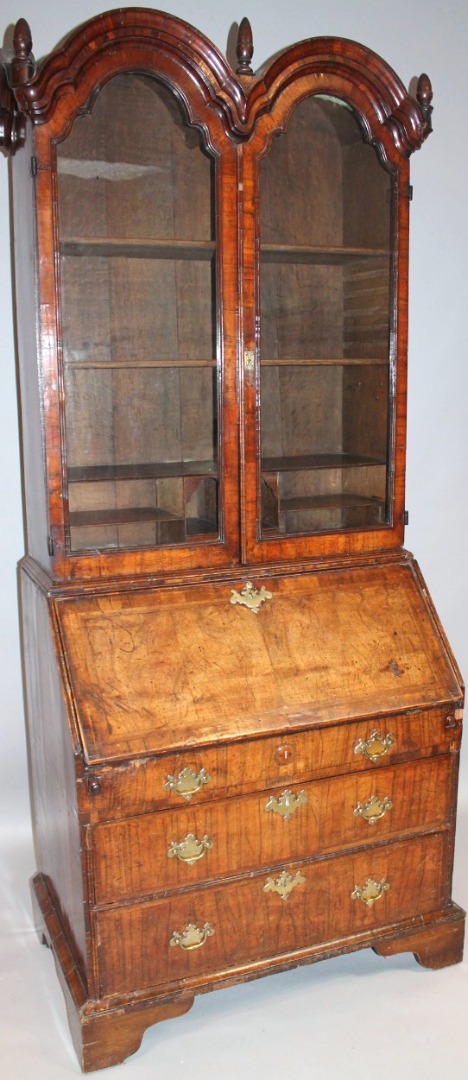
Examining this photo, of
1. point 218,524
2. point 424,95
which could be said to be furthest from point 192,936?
point 424,95

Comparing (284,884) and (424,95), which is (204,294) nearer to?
(424,95)

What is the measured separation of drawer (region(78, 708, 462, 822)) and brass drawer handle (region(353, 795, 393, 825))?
9 centimetres

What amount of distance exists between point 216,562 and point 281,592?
18 centimetres

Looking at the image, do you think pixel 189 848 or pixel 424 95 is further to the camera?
pixel 424 95

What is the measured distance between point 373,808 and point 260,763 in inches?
13.8

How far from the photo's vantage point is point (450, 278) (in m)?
3.16

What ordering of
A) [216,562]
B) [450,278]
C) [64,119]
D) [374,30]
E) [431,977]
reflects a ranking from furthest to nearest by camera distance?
1. [450,278]
2. [374,30]
3. [431,977]
4. [216,562]
5. [64,119]

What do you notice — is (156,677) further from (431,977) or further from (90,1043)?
(431,977)

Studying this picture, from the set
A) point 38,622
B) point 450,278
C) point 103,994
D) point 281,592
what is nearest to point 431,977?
point 103,994

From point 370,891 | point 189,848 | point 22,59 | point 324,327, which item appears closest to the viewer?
point 22,59

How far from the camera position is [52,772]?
7.55 ft

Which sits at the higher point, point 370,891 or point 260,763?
point 260,763

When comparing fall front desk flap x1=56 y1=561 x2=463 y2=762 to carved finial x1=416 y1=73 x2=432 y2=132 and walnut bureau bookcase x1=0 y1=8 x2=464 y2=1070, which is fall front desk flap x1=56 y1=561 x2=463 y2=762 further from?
carved finial x1=416 y1=73 x2=432 y2=132

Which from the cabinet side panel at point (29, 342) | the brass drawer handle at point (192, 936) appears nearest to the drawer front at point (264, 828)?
the brass drawer handle at point (192, 936)
